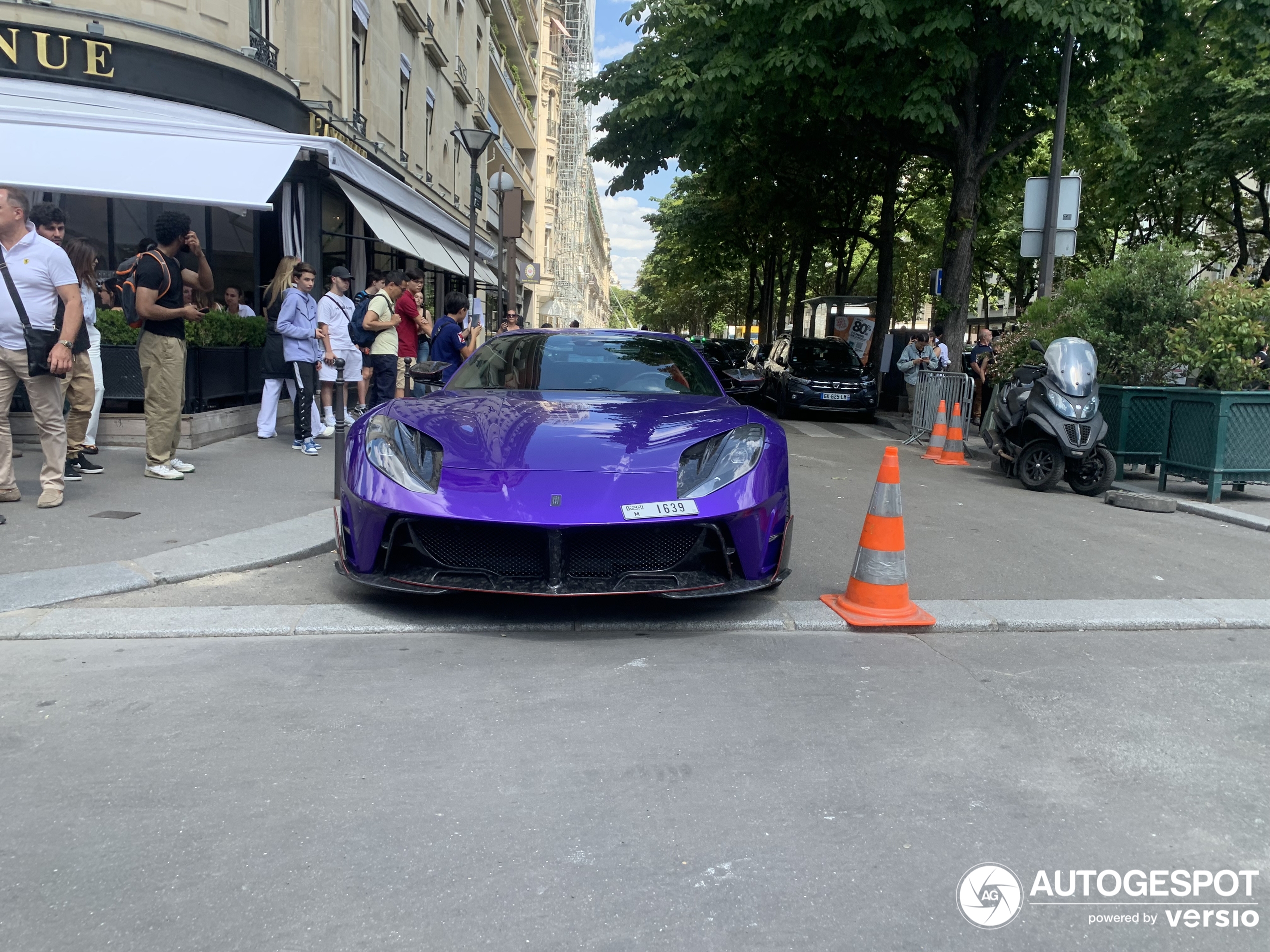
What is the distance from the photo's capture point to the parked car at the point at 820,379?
17844 millimetres

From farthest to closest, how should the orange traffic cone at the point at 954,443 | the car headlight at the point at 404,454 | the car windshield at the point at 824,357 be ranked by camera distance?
the car windshield at the point at 824,357, the orange traffic cone at the point at 954,443, the car headlight at the point at 404,454

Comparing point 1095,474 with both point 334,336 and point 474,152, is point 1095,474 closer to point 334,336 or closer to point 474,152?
point 334,336

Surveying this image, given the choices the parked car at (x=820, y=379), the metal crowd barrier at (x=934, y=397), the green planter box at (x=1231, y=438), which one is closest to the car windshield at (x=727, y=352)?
the parked car at (x=820, y=379)

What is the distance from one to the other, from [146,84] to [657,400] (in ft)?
33.7

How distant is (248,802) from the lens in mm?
2732

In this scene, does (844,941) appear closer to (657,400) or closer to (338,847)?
(338,847)

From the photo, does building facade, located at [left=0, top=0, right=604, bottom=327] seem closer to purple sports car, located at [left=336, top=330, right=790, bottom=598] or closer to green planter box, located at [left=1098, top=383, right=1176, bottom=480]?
purple sports car, located at [left=336, top=330, right=790, bottom=598]

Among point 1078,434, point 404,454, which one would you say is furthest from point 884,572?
point 1078,434

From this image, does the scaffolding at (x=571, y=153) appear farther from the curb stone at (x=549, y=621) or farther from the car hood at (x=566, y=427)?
the curb stone at (x=549, y=621)

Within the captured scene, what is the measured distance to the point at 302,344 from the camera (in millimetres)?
9609

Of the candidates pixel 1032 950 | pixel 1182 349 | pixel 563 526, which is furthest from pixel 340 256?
pixel 1032 950

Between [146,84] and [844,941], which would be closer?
[844,941]

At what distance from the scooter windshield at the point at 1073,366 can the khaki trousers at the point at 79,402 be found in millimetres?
8577

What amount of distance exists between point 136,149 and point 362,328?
3.03 m
